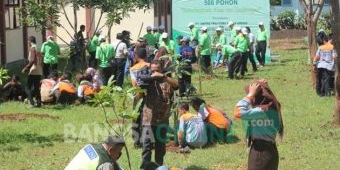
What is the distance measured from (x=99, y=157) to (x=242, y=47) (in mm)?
15872

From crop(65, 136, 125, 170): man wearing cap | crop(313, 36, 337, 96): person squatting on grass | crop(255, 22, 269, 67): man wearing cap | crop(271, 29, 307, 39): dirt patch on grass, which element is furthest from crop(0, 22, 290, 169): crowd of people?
crop(271, 29, 307, 39): dirt patch on grass

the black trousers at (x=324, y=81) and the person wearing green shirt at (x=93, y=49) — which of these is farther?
the person wearing green shirt at (x=93, y=49)

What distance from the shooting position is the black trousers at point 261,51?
24094 millimetres

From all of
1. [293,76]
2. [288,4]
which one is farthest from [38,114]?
[288,4]

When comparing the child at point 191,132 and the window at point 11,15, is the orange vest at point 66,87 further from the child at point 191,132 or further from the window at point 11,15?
the window at point 11,15

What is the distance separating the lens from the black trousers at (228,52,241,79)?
20.8 meters

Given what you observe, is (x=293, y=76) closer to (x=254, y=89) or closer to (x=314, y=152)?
(x=314, y=152)

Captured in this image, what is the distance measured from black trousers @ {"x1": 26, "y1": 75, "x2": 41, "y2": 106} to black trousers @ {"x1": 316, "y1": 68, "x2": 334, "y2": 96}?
6519 mm

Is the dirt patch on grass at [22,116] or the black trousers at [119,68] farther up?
the black trousers at [119,68]

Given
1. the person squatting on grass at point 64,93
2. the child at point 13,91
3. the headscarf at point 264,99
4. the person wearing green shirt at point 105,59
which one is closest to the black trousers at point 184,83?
the person wearing green shirt at point 105,59

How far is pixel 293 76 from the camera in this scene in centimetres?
2158

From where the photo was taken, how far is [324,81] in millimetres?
16031

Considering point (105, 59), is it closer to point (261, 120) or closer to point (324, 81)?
point (324, 81)

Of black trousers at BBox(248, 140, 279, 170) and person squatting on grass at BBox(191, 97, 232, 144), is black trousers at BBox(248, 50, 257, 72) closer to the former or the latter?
person squatting on grass at BBox(191, 97, 232, 144)
